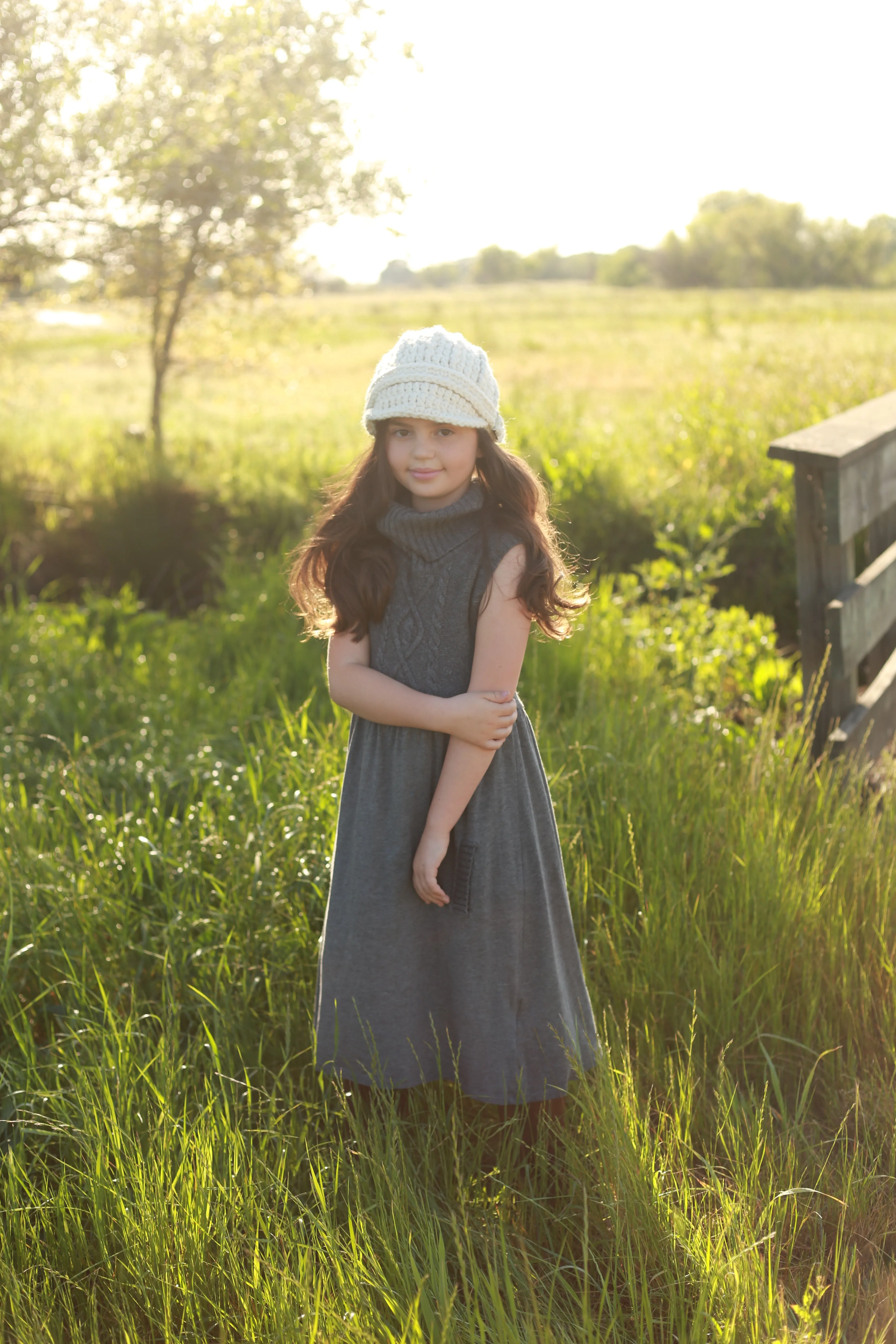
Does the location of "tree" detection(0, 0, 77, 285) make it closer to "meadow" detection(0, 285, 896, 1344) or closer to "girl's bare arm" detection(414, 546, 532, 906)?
"meadow" detection(0, 285, 896, 1344)

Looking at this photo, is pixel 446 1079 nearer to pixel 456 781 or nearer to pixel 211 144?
pixel 456 781

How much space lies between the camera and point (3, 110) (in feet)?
20.9

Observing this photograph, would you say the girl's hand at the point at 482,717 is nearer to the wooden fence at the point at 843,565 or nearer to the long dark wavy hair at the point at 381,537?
the long dark wavy hair at the point at 381,537

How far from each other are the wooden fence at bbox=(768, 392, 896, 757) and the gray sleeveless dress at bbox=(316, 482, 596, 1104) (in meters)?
1.65

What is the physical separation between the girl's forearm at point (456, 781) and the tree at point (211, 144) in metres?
5.50

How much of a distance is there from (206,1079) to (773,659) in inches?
128

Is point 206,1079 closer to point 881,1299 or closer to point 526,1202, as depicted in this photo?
point 526,1202

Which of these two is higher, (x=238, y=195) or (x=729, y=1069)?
(x=238, y=195)

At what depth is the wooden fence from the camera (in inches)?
130

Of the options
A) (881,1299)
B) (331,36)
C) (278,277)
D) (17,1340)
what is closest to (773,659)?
(881,1299)

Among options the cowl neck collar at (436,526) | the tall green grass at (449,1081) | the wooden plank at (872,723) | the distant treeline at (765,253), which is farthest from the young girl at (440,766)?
the distant treeline at (765,253)

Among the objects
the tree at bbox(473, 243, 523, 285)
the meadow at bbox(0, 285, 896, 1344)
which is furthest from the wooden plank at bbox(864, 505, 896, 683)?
the tree at bbox(473, 243, 523, 285)

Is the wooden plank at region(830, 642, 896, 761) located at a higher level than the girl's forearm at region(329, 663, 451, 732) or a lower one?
lower

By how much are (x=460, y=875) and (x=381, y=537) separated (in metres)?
0.68
